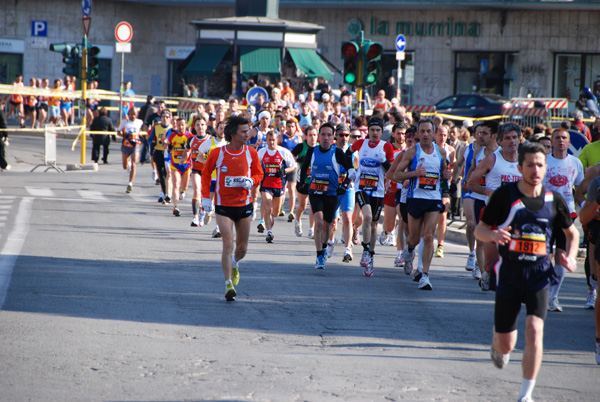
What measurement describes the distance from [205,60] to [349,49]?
1970cm

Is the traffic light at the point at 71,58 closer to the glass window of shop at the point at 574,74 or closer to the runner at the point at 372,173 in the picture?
the runner at the point at 372,173

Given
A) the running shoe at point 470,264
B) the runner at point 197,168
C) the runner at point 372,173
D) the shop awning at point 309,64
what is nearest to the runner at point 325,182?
the runner at point 372,173

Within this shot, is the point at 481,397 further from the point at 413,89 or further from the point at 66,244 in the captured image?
the point at 413,89

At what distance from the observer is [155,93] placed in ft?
160

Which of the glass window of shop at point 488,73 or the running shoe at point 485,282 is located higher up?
the glass window of shop at point 488,73

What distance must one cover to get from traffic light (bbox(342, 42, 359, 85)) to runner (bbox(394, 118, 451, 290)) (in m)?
7.35

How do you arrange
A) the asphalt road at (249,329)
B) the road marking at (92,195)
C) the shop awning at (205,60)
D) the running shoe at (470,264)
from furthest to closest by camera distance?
the shop awning at (205,60)
the road marking at (92,195)
the running shoe at (470,264)
the asphalt road at (249,329)

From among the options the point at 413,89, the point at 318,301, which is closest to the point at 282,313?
the point at 318,301

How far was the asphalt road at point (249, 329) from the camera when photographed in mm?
6406

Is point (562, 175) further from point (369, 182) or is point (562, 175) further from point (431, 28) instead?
Answer: point (431, 28)

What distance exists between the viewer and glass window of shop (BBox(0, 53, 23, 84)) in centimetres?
4503

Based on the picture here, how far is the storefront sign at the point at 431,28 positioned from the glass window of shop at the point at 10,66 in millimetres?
17468

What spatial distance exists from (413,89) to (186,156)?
2905 centimetres

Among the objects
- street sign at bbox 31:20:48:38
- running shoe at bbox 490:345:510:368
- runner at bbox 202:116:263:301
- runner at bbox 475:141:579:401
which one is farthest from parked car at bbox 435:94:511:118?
running shoe at bbox 490:345:510:368
